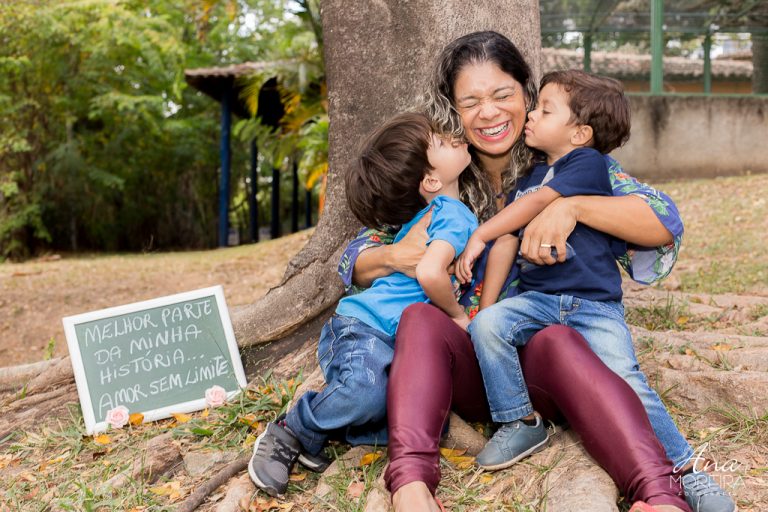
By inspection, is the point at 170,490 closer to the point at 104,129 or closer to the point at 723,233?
the point at 723,233

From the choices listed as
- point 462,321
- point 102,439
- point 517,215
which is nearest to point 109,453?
point 102,439

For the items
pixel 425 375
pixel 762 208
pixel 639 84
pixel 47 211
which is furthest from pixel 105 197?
pixel 425 375

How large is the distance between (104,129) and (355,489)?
16090 mm

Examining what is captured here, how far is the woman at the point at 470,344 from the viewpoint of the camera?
2285 millimetres

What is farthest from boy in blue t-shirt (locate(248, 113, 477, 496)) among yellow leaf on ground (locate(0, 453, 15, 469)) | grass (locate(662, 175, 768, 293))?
grass (locate(662, 175, 768, 293))

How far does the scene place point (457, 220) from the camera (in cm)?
276

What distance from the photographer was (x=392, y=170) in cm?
284

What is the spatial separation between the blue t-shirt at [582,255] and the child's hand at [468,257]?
0.65 feet

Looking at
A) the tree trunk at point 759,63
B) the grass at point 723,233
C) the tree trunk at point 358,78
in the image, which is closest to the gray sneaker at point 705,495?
the tree trunk at point 358,78

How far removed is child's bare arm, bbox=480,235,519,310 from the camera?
2.84 meters

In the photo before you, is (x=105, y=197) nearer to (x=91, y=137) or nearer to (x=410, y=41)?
(x=91, y=137)

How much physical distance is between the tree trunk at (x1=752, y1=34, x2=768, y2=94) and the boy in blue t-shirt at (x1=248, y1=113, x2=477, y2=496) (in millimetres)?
9576

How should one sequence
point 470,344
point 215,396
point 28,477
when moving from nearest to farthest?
point 470,344 < point 28,477 < point 215,396

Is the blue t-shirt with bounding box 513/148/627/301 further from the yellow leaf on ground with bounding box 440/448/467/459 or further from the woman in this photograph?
the yellow leaf on ground with bounding box 440/448/467/459
